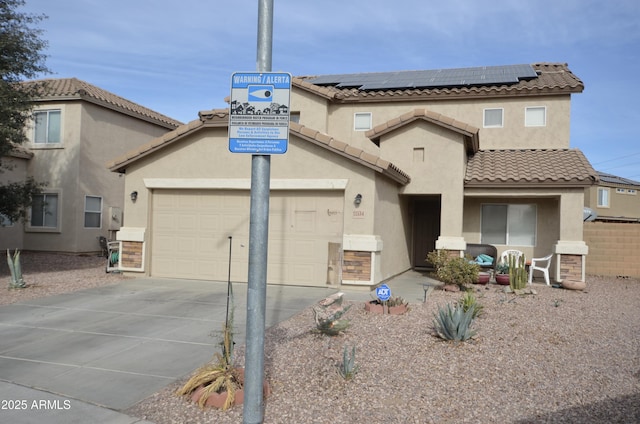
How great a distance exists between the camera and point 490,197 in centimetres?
1590

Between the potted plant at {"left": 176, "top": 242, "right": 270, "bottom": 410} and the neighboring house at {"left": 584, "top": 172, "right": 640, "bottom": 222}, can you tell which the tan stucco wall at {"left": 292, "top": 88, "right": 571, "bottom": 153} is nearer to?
the potted plant at {"left": 176, "top": 242, "right": 270, "bottom": 410}

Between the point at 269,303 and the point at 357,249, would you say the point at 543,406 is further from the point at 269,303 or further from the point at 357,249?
the point at 357,249

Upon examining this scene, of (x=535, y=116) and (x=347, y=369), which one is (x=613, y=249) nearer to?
(x=535, y=116)

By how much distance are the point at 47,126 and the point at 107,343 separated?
15.9 m

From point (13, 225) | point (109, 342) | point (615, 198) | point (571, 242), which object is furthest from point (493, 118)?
point (615, 198)

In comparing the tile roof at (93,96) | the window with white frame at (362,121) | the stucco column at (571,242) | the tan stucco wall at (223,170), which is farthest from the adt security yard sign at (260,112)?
the tile roof at (93,96)

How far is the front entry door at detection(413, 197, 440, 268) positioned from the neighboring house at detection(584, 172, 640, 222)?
2085 centimetres

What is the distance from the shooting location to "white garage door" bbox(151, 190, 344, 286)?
40.8 ft

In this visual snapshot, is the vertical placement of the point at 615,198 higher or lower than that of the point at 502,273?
higher

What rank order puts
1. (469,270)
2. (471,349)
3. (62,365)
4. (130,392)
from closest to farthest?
(130,392) → (62,365) → (471,349) → (469,270)

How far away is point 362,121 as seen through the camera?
60.1 ft

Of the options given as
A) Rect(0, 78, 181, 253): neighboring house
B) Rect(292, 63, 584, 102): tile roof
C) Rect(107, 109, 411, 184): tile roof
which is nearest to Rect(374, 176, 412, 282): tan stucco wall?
Rect(107, 109, 411, 184): tile roof

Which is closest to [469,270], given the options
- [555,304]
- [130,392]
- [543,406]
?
[555,304]

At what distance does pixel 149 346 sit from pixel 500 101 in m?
14.3
